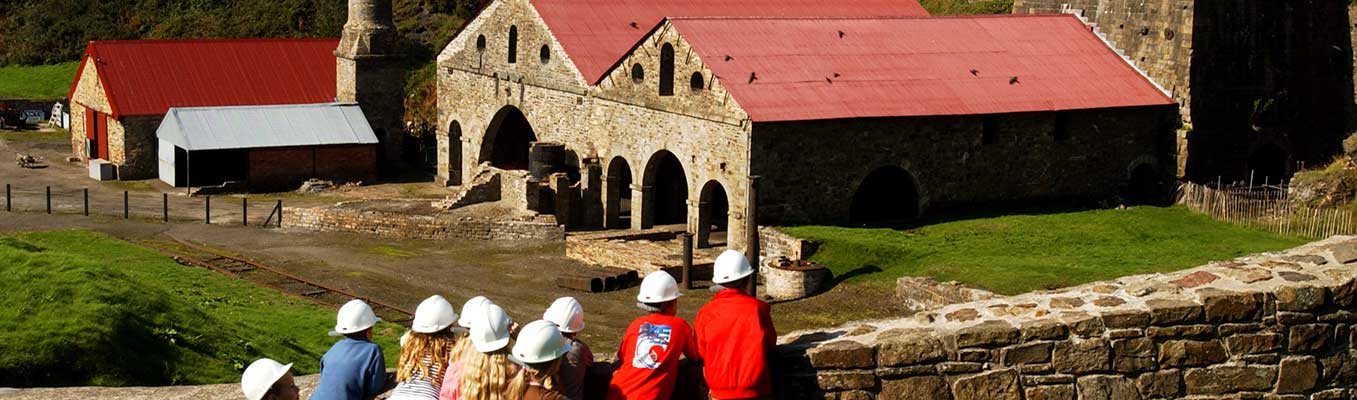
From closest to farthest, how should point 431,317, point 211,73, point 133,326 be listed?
1. point 431,317
2. point 133,326
3. point 211,73

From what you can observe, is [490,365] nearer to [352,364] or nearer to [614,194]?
[352,364]

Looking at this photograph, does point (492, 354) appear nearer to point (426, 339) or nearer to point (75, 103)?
point (426, 339)

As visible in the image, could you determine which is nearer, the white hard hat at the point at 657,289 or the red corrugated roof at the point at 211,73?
the white hard hat at the point at 657,289

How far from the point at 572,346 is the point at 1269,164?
28170 mm

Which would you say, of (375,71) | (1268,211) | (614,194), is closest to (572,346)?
(1268,211)

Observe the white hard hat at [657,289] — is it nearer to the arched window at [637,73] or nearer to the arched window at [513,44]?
the arched window at [637,73]

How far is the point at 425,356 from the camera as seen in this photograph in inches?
422

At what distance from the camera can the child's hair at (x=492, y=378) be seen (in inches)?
384

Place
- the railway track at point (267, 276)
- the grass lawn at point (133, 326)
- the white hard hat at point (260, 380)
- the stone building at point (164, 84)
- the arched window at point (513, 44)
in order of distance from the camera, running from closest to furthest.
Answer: the white hard hat at point (260, 380) < the grass lawn at point (133, 326) < the railway track at point (267, 276) < the arched window at point (513, 44) < the stone building at point (164, 84)

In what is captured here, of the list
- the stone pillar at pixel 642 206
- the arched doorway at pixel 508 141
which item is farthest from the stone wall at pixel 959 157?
the arched doorway at pixel 508 141

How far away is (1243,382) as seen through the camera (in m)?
12.0

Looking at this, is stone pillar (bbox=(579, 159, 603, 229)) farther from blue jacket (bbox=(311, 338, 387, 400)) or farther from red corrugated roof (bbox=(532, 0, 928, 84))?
blue jacket (bbox=(311, 338, 387, 400))

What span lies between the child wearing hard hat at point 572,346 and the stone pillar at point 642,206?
23.6 metres

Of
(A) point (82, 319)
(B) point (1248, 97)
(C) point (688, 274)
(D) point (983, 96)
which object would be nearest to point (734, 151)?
(C) point (688, 274)
